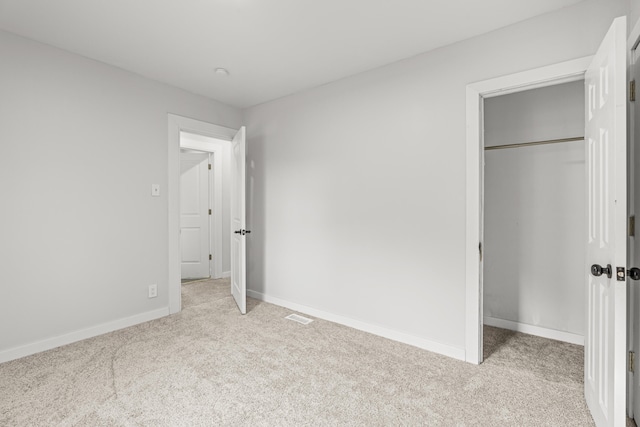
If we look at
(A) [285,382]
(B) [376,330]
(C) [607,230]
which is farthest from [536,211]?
(A) [285,382]

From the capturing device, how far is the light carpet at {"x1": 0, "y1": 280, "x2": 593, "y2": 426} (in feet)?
5.74

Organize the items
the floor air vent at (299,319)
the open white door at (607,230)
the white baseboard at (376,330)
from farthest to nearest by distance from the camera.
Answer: the floor air vent at (299,319) < the white baseboard at (376,330) < the open white door at (607,230)

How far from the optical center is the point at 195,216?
17.3ft

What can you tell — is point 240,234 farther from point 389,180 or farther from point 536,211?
point 536,211

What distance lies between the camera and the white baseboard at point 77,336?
240 cm

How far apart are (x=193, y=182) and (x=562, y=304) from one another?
16.8 feet

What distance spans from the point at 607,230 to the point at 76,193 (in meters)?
3.71

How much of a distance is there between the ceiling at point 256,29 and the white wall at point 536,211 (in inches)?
42.5

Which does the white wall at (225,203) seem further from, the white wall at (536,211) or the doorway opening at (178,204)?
the white wall at (536,211)

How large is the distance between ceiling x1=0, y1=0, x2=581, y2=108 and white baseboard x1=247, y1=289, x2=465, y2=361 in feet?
7.90

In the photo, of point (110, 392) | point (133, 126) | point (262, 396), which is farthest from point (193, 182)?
point (262, 396)

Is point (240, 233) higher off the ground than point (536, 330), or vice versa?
point (240, 233)

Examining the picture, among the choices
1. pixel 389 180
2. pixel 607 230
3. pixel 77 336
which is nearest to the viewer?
pixel 607 230

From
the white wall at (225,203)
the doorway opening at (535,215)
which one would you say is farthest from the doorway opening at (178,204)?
the doorway opening at (535,215)
